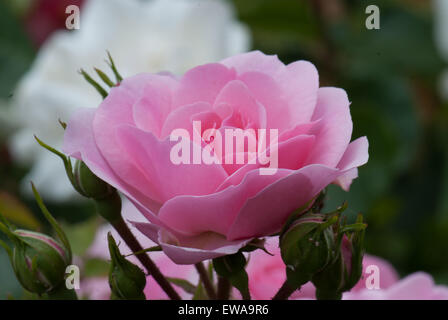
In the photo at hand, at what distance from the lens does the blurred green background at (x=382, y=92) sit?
88 cm

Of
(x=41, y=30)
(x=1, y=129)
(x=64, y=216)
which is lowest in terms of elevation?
(x=64, y=216)

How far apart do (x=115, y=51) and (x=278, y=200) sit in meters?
0.53

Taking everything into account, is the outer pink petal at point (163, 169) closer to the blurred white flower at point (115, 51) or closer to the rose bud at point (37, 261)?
the rose bud at point (37, 261)

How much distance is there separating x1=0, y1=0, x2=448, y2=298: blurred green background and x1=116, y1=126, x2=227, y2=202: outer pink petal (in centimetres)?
51

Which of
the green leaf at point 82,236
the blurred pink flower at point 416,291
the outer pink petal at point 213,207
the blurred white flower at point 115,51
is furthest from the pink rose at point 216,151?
the blurred white flower at point 115,51

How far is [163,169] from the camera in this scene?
0.32 meters

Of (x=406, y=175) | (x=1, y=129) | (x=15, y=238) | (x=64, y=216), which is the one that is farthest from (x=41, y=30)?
(x=15, y=238)

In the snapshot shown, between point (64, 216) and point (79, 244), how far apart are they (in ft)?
1.13

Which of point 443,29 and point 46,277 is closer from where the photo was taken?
point 46,277

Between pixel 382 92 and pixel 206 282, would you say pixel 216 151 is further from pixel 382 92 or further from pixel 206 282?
pixel 382 92

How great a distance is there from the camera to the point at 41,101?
0.77 meters

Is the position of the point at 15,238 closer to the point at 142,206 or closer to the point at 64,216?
the point at 142,206

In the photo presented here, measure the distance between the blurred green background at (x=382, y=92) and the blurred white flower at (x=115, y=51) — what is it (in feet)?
0.36

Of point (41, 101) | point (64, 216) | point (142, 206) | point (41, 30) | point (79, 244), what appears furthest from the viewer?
point (41, 30)
